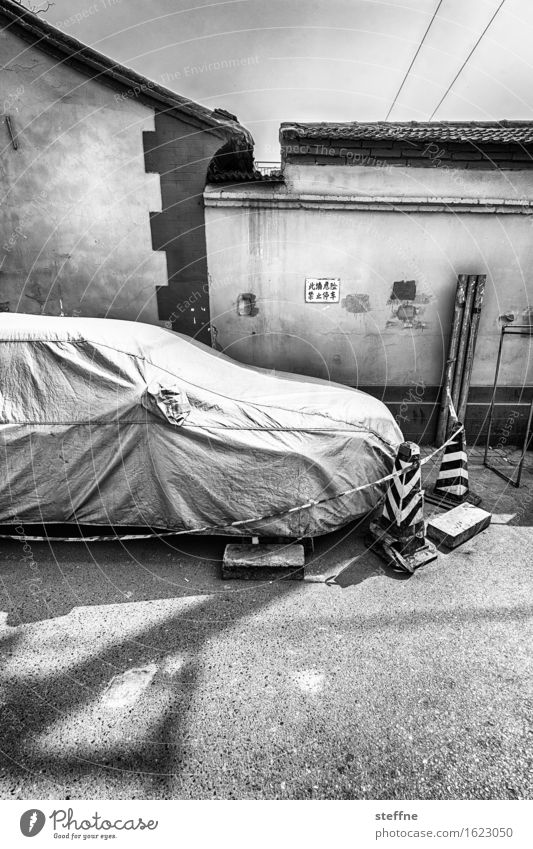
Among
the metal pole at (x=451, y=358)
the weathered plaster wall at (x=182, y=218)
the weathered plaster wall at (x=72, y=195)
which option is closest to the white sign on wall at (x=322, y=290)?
the weathered plaster wall at (x=182, y=218)

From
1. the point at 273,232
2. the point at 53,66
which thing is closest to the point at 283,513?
the point at 273,232

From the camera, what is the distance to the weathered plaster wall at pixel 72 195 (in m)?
5.85

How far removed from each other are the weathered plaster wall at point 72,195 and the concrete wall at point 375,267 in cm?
125

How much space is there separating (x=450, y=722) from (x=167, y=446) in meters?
2.68

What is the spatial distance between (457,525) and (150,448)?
10.4 ft

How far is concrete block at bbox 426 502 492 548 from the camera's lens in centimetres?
407

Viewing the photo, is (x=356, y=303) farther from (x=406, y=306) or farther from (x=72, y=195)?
(x=72, y=195)

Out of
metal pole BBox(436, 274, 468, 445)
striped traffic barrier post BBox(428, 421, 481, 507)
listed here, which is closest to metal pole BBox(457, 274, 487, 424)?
metal pole BBox(436, 274, 468, 445)

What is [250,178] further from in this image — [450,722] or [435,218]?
[450,722]

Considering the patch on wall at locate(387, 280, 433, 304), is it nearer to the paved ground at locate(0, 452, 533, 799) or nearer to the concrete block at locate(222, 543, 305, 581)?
the paved ground at locate(0, 452, 533, 799)

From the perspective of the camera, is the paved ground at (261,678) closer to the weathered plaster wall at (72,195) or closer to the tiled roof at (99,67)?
the weathered plaster wall at (72,195)

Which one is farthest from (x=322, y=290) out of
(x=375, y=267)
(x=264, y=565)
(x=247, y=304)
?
(x=264, y=565)

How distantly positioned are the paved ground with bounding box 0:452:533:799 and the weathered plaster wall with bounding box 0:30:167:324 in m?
4.27

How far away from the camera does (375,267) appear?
641 cm
